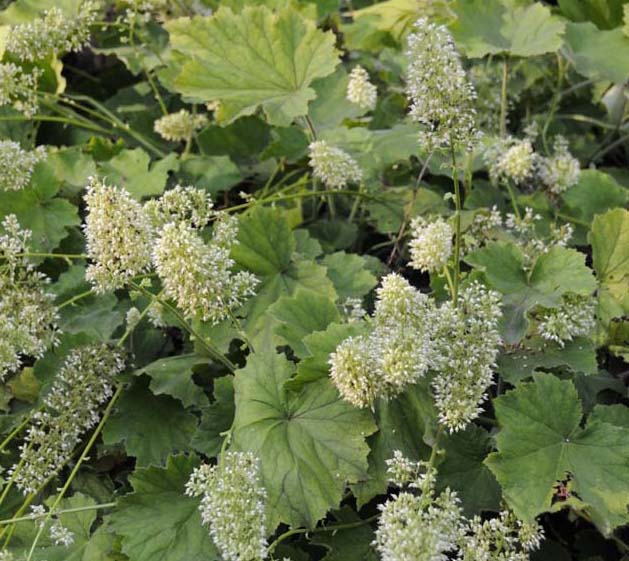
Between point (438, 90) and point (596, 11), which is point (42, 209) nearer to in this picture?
point (438, 90)

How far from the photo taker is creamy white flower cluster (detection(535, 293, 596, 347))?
212cm

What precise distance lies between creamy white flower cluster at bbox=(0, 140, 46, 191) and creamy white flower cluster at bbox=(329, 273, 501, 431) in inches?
46.5

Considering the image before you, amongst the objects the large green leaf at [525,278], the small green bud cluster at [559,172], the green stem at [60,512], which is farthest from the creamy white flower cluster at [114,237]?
the small green bud cluster at [559,172]

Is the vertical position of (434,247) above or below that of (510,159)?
above

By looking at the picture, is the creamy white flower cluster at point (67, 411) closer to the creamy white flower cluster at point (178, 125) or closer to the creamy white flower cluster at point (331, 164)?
the creamy white flower cluster at point (331, 164)

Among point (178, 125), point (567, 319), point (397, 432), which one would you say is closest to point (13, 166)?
point (178, 125)

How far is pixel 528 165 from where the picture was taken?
2.64 metres

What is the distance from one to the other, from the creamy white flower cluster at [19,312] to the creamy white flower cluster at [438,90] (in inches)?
37.9

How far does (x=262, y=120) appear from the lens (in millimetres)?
3125

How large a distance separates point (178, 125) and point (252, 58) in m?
0.36

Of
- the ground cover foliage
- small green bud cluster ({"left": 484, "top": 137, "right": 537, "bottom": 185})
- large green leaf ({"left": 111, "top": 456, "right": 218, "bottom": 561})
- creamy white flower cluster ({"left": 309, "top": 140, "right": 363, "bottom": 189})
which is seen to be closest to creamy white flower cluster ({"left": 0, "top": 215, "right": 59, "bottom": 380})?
the ground cover foliage

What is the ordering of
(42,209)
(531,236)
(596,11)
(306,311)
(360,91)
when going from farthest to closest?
(596,11), (360,91), (42,209), (531,236), (306,311)

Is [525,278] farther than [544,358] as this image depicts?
Yes

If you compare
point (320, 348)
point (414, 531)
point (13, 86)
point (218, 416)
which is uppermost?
point (13, 86)
